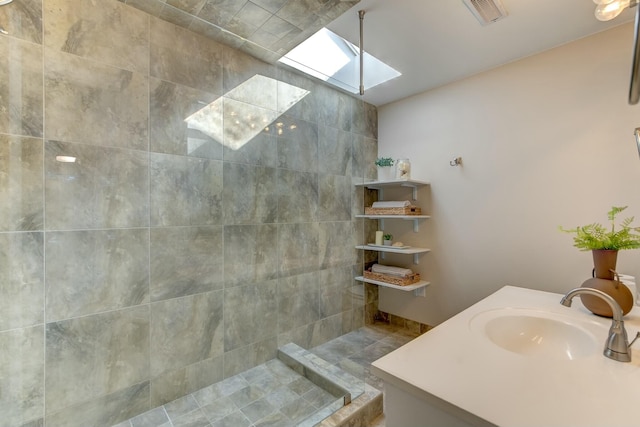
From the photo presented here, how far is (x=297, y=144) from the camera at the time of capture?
85.6 inches

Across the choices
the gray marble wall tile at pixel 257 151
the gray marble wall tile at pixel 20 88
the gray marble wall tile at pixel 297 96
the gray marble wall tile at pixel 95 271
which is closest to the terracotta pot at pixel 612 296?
the gray marble wall tile at pixel 257 151

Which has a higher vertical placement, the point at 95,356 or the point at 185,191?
the point at 185,191

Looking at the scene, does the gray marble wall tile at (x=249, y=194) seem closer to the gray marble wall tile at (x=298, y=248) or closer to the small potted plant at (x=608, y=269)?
the gray marble wall tile at (x=298, y=248)

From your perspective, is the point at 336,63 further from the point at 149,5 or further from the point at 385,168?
the point at 149,5

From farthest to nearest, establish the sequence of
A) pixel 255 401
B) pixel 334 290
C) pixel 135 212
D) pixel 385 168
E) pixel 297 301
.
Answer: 1. pixel 385 168
2. pixel 334 290
3. pixel 297 301
4. pixel 255 401
5. pixel 135 212

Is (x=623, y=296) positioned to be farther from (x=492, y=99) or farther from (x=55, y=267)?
(x=55, y=267)

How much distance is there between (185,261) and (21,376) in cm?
80

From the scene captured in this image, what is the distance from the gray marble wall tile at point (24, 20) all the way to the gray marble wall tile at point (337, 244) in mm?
1923

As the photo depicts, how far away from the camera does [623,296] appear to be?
1.19 m

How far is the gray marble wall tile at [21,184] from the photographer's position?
3.83ft

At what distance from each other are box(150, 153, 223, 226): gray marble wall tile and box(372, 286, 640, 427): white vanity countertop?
1.32m

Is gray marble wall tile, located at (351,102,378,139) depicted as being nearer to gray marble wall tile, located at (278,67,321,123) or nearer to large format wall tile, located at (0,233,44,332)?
gray marble wall tile, located at (278,67,321,123)

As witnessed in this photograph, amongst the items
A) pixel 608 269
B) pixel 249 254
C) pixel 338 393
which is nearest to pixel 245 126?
pixel 249 254

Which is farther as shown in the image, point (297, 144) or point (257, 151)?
point (297, 144)
